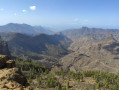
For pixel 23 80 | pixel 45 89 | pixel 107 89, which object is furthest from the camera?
pixel 107 89

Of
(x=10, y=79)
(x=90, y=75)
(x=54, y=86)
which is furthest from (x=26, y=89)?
(x=90, y=75)

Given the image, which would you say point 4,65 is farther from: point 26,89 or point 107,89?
point 107,89

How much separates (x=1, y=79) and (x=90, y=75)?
90715mm

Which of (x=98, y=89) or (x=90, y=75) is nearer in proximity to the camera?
(x=98, y=89)

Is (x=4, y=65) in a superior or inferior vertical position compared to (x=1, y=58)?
inferior

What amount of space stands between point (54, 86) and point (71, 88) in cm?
966

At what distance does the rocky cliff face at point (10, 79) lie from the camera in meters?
19.7

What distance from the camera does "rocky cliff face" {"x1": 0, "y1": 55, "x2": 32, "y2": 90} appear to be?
19.7 meters

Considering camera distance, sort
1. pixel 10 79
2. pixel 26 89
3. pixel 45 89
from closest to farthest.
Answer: pixel 26 89 → pixel 10 79 → pixel 45 89

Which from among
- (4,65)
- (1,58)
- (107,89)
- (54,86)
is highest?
(1,58)

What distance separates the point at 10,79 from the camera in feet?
75.8

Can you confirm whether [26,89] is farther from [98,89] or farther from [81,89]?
[98,89]

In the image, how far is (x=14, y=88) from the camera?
19281 millimetres

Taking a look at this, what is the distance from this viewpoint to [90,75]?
10419 centimetres
